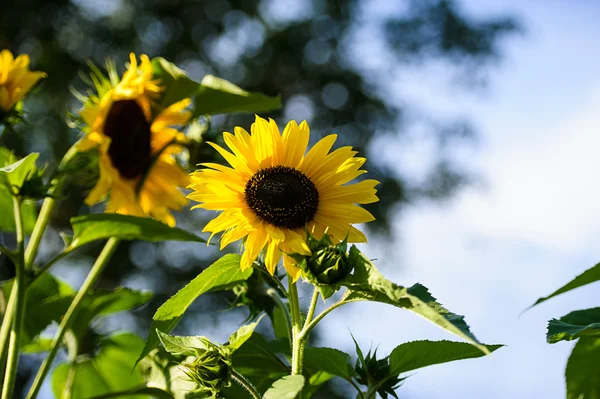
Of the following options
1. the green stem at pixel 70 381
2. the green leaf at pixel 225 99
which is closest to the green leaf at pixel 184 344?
the green leaf at pixel 225 99

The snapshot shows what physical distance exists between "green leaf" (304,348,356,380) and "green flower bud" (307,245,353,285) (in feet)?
0.27

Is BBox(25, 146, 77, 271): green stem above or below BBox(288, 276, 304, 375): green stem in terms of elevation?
above

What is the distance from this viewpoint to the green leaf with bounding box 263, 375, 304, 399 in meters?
0.35

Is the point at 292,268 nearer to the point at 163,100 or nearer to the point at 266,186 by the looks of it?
the point at 266,186

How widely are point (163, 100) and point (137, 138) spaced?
0.04m

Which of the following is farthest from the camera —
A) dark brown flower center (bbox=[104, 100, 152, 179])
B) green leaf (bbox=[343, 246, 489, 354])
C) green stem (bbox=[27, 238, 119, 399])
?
dark brown flower center (bbox=[104, 100, 152, 179])

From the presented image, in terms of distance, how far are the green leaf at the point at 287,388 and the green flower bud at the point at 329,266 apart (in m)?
0.05

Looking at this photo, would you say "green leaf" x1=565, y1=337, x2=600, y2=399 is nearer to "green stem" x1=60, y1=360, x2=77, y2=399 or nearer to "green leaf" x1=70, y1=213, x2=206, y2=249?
"green leaf" x1=70, y1=213, x2=206, y2=249

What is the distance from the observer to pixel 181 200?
2.33 feet

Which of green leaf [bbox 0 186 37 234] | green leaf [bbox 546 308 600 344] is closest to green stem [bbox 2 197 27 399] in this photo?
green leaf [bbox 0 186 37 234]

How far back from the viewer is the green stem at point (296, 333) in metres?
0.40

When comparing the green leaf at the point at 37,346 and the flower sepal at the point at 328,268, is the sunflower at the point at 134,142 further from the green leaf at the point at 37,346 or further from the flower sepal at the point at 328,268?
the flower sepal at the point at 328,268

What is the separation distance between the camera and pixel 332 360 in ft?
1.48

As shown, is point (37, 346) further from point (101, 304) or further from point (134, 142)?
point (134, 142)
